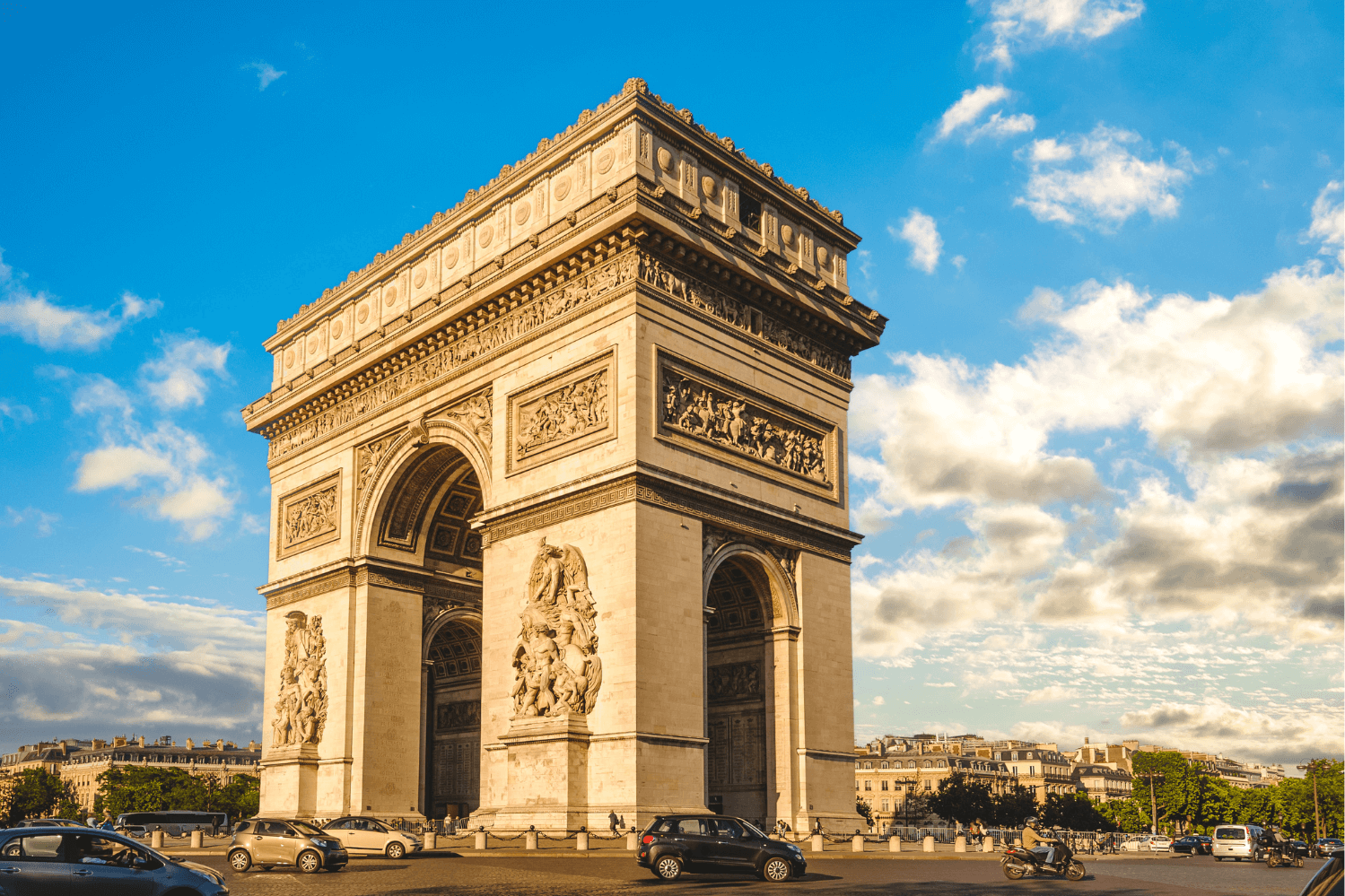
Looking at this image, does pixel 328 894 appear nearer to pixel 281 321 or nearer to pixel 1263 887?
pixel 1263 887

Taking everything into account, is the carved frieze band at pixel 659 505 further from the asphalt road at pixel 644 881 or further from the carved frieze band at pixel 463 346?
the asphalt road at pixel 644 881

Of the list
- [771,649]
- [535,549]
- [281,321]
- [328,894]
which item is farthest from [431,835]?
[281,321]

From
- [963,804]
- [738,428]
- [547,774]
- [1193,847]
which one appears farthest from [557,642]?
[963,804]

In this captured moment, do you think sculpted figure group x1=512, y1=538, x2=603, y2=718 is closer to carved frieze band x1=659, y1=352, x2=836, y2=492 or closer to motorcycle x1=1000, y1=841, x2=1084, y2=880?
carved frieze band x1=659, y1=352, x2=836, y2=492

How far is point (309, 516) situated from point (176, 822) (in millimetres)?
23830

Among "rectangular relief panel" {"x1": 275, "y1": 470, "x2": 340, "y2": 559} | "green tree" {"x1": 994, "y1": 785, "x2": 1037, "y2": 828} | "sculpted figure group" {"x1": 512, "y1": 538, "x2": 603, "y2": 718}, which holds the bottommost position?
"green tree" {"x1": 994, "y1": 785, "x2": 1037, "y2": 828}

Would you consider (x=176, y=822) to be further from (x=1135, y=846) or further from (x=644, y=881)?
(x=1135, y=846)

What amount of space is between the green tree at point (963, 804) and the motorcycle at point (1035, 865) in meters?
66.4

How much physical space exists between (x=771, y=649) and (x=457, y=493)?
40.3 feet

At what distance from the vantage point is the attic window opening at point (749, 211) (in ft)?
108

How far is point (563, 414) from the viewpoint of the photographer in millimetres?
30344

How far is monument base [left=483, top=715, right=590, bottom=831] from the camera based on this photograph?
26.8 meters

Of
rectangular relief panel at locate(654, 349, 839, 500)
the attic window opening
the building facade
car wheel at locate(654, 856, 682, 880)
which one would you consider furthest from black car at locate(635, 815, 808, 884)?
the building facade

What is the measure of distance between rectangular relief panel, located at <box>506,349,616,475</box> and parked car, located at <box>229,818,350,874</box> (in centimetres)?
1062
